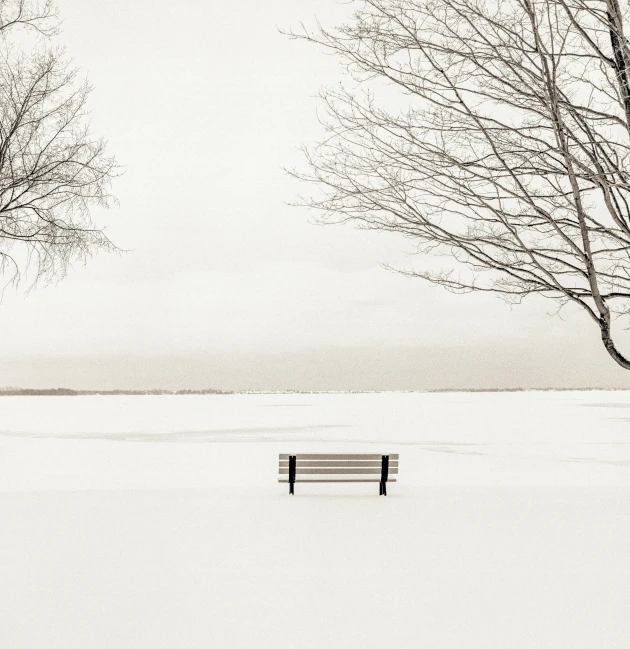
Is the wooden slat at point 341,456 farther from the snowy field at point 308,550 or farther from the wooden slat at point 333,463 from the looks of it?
the snowy field at point 308,550

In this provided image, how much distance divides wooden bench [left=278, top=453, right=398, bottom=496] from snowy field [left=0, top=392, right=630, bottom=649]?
0.31m

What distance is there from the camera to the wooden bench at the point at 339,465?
36.0 feet

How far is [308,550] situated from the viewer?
24.7 feet

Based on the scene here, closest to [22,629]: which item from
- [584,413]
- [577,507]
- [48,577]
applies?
[48,577]

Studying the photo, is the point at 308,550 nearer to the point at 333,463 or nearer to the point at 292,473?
the point at 292,473

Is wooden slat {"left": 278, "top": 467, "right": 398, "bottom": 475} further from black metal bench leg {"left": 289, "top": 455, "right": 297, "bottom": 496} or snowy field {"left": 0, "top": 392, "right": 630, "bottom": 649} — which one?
snowy field {"left": 0, "top": 392, "right": 630, "bottom": 649}

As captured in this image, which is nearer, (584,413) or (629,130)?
(629,130)

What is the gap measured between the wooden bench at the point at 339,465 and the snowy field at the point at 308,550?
0.31 meters

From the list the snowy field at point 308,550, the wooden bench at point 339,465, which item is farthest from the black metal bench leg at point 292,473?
the snowy field at point 308,550

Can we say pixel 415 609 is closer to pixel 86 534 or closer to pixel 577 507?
pixel 86 534

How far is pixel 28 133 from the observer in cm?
1606

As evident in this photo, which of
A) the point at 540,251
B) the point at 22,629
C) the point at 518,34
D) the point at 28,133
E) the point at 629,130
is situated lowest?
the point at 22,629

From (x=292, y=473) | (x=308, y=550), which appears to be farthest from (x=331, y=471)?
(x=308, y=550)

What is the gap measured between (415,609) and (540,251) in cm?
471
